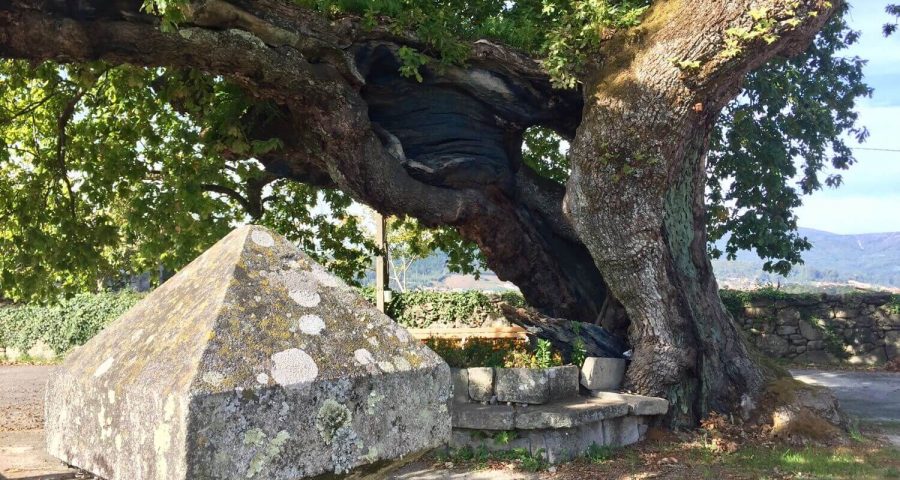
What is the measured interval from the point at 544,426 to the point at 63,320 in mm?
22545

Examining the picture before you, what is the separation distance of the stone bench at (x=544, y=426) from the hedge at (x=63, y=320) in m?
18.7

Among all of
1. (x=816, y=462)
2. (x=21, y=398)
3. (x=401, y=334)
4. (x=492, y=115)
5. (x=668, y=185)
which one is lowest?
(x=816, y=462)

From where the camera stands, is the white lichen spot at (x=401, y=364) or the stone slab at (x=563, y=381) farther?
the stone slab at (x=563, y=381)

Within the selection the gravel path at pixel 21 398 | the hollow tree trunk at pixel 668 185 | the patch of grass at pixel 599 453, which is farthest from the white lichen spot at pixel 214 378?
the gravel path at pixel 21 398

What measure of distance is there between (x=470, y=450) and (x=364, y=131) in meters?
4.37

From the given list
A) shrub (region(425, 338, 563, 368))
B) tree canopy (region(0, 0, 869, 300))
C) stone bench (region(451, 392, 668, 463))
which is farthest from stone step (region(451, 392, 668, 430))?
tree canopy (region(0, 0, 869, 300))

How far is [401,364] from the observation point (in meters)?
2.77

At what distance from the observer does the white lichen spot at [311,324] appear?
269 cm

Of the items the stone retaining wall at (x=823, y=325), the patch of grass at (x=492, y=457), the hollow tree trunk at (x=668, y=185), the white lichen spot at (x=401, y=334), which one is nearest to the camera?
the white lichen spot at (x=401, y=334)

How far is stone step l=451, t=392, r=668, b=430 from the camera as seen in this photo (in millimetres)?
8945

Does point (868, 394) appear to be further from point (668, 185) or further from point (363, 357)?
point (363, 357)

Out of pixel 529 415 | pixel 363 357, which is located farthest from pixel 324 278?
pixel 529 415

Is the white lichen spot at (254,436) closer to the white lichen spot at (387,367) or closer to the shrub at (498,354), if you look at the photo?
the white lichen spot at (387,367)

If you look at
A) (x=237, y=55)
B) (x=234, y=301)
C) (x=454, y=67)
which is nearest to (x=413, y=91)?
(x=454, y=67)
